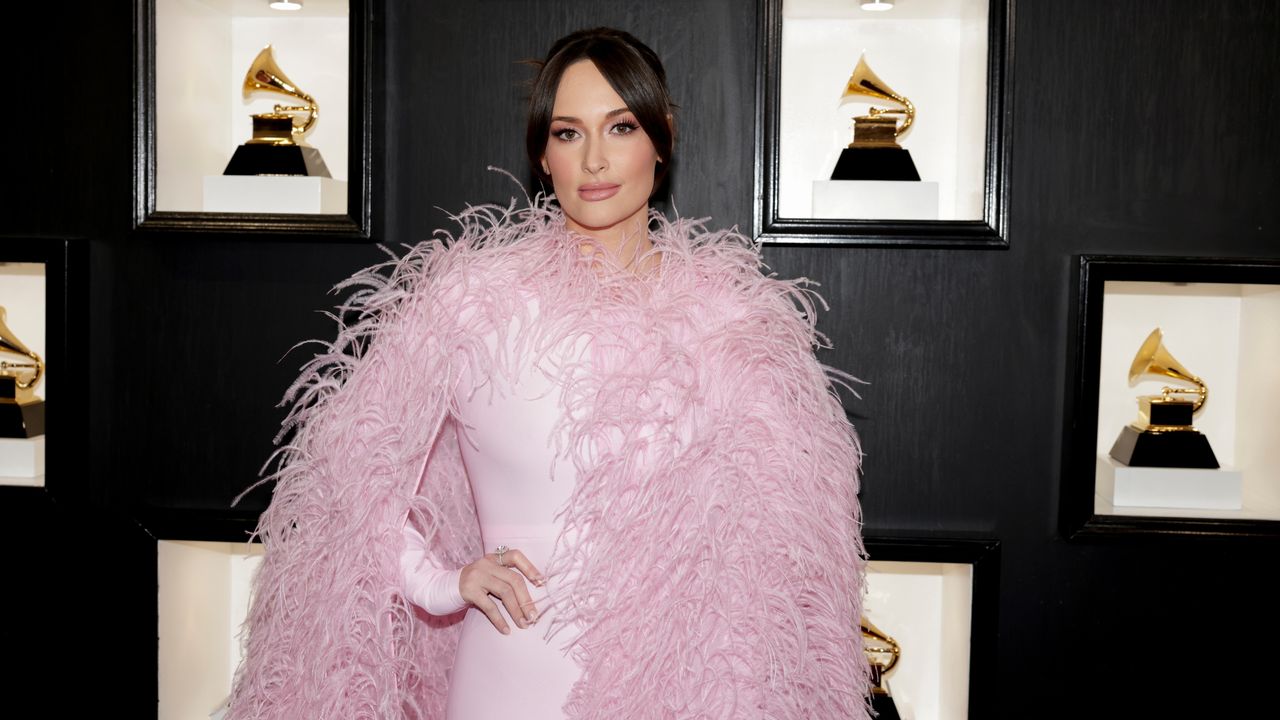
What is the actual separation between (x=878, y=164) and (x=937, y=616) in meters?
0.96

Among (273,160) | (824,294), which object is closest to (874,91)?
(824,294)

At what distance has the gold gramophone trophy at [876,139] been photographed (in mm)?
2037

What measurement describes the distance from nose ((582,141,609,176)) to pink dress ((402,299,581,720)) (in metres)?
0.27

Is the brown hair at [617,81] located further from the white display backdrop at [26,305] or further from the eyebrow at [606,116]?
the white display backdrop at [26,305]

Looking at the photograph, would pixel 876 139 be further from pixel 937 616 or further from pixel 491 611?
pixel 491 611

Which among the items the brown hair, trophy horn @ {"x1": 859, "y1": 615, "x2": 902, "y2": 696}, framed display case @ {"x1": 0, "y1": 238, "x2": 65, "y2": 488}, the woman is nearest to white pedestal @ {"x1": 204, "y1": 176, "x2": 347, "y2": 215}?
framed display case @ {"x1": 0, "y1": 238, "x2": 65, "y2": 488}

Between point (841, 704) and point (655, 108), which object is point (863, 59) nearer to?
point (655, 108)

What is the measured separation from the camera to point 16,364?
85.7 inches

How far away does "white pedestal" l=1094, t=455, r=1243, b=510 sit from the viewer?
80.4 inches

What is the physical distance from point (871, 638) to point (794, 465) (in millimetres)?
849

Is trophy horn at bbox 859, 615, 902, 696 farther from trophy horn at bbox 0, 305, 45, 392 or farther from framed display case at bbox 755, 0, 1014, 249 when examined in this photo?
trophy horn at bbox 0, 305, 45, 392

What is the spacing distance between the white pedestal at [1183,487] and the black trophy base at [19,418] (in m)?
2.20

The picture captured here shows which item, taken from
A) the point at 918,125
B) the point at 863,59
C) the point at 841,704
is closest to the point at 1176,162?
the point at 918,125

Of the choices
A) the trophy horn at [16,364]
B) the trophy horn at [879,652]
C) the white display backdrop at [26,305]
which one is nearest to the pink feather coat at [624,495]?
the trophy horn at [879,652]
